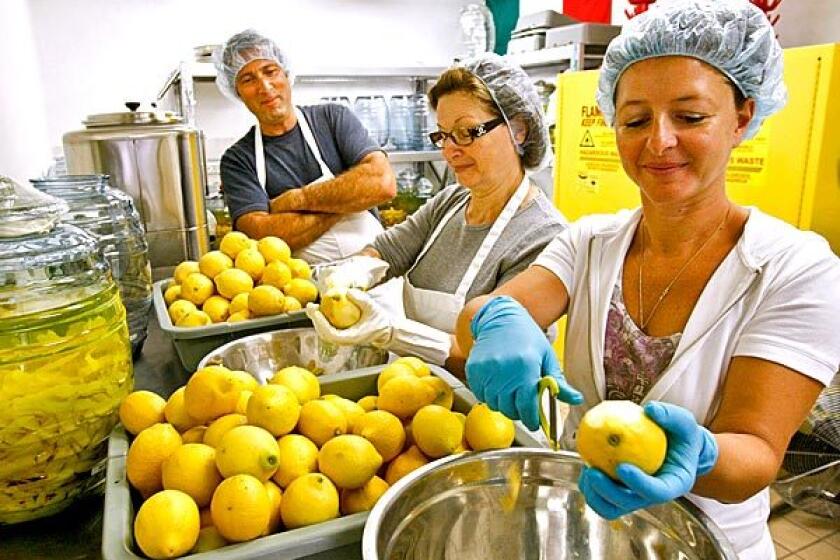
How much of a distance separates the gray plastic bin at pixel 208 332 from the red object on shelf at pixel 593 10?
345cm

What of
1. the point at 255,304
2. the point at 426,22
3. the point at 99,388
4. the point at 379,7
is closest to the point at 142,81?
the point at 379,7

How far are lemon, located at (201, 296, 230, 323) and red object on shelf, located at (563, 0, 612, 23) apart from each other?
11.3 feet

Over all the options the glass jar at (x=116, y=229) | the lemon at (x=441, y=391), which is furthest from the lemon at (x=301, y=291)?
the lemon at (x=441, y=391)

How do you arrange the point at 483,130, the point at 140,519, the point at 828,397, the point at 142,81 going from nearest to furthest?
the point at 140,519
the point at 483,130
the point at 828,397
the point at 142,81

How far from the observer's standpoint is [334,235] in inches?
91.0

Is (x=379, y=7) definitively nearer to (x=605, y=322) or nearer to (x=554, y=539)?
(x=605, y=322)

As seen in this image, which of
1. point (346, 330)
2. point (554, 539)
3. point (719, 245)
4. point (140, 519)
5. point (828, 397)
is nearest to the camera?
point (140, 519)

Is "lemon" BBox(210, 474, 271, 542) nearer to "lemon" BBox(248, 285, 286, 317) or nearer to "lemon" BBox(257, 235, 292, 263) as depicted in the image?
"lemon" BBox(248, 285, 286, 317)

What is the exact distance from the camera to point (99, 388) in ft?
2.92

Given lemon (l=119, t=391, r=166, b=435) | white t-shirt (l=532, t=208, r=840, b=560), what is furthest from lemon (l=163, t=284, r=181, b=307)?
white t-shirt (l=532, t=208, r=840, b=560)

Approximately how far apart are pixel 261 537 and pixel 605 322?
703mm

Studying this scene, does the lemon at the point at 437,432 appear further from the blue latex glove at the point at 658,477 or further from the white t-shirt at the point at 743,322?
the white t-shirt at the point at 743,322

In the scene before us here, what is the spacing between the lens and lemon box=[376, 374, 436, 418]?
3.01 feet

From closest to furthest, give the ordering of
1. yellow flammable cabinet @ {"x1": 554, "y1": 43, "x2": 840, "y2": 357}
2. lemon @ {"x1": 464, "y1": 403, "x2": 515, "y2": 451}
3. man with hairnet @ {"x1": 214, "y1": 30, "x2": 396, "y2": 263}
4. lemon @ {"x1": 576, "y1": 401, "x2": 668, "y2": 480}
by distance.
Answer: lemon @ {"x1": 576, "y1": 401, "x2": 668, "y2": 480}
lemon @ {"x1": 464, "y1": 403, "x2": 515, "y2": 451}
yellow flammable cabinet @ {"x1": 554, "y1": 43, "x2": 840, "y2": 357}
man with hairnet @ {"x1": 214, "y1": 30, "x2": 396, "y2": 263}
